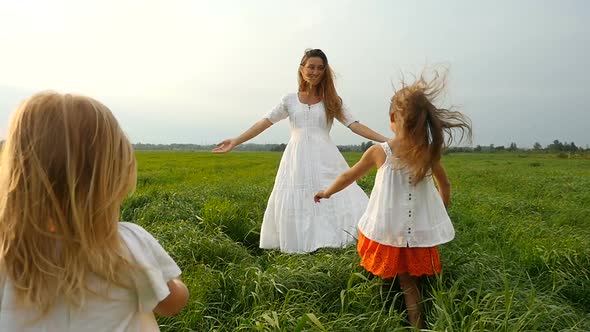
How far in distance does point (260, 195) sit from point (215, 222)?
2.32m

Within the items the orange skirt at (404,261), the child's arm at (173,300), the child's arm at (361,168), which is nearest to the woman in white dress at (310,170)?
the child's arm at (361,168)

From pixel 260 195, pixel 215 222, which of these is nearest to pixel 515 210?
pixel 260 195

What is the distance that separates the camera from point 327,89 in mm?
4223

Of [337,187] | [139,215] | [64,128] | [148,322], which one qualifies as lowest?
[139,215]

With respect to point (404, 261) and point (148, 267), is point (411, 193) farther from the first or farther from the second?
point (148, 267)

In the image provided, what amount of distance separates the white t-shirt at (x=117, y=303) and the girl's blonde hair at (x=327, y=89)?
3039 millimetres

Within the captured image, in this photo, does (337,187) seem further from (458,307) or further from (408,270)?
(458,307)

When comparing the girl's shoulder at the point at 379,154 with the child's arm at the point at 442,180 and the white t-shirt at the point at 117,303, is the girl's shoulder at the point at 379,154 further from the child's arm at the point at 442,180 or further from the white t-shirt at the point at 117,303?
the white t-shirt at the point at 117,303

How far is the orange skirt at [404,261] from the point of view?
8.77ft

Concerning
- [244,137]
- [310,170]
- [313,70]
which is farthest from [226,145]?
[313,70]

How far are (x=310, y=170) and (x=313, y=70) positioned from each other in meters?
0.89

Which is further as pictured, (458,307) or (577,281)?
(577,281)

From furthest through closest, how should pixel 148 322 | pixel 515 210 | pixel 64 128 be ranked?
pixel 515 210 < pixel 148 322 < pixel 64 128

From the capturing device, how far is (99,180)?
1.20 m
